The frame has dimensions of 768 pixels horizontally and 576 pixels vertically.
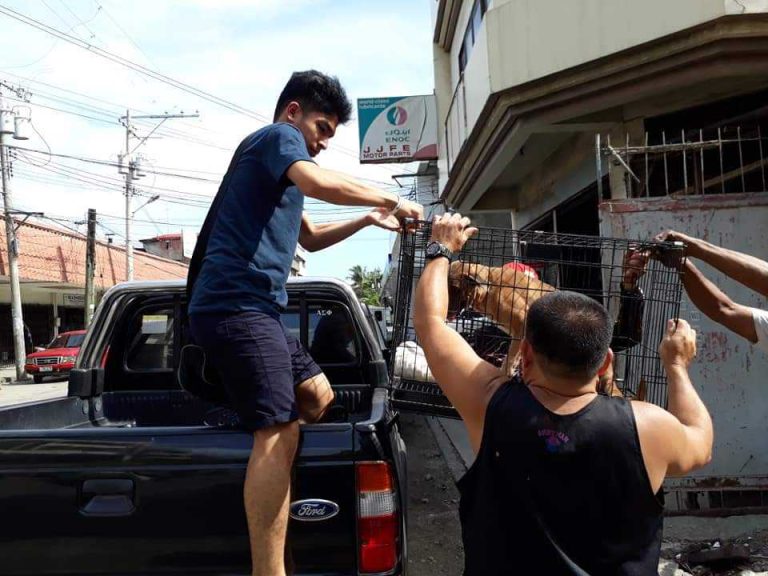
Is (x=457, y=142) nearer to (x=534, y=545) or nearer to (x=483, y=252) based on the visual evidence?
(x=483, y=252)

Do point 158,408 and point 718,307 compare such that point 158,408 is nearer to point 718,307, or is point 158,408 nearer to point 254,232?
point 254,232

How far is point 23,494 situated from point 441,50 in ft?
51.5

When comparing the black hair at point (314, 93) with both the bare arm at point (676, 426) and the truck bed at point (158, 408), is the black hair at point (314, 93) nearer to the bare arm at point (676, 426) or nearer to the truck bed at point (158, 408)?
the bare arm at point (676, 426)

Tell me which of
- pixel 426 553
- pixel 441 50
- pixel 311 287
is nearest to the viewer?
pixel 311 287

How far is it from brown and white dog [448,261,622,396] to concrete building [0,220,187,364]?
23932 millimetres

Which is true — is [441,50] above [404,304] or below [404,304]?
above

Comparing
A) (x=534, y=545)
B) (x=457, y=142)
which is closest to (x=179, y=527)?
(x=534, y=545)

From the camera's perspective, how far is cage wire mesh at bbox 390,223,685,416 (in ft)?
8.05

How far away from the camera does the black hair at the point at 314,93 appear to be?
2.53 metres

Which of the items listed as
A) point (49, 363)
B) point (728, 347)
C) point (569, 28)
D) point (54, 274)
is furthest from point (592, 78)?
point (54, 274)

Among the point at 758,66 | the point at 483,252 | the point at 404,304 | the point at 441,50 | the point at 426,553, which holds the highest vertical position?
the point at 441,50

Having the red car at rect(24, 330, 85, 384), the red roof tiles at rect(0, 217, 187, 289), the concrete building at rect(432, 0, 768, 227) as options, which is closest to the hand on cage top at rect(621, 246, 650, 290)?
the concrete building at rect(432, 0, 768, 227)

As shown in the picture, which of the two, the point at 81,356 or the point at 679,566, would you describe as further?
the point at 679,566

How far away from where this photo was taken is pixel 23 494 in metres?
2.11
